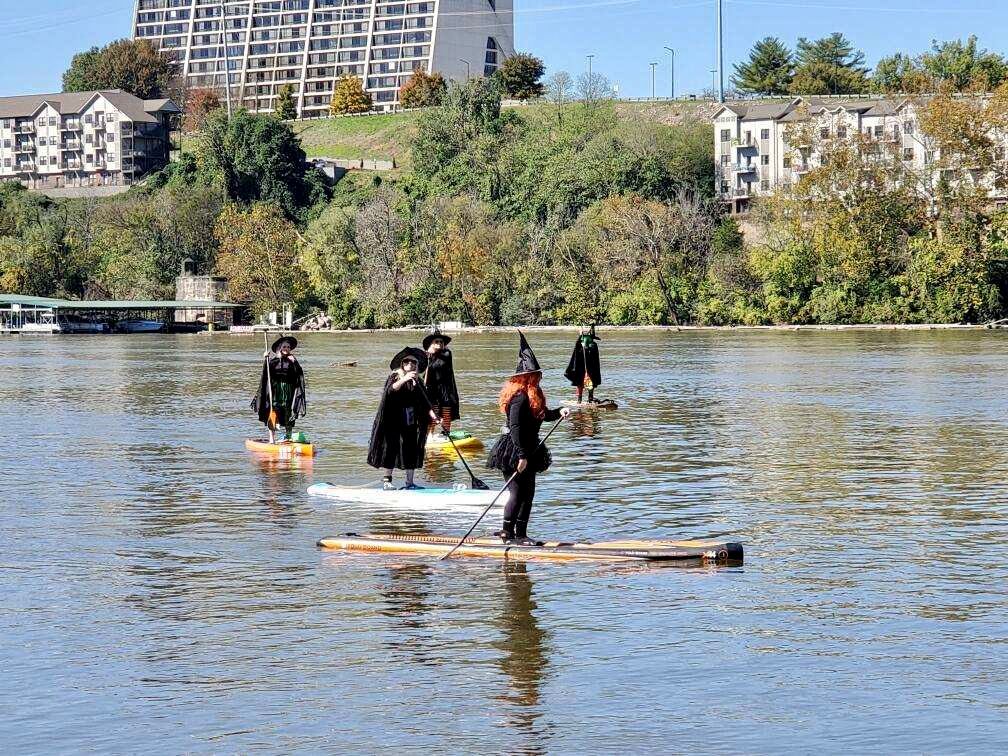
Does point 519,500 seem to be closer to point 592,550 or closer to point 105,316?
point 592,550

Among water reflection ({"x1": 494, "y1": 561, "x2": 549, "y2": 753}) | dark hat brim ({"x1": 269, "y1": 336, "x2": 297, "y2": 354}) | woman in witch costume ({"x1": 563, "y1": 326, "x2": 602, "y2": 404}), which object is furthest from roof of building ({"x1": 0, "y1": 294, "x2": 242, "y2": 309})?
water reflection ({"x1": 494, "y1": 561, "x2": 549, "y2": 753})

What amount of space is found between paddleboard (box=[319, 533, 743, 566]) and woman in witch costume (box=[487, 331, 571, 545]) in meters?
0.21

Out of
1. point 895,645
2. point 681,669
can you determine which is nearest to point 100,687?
point 681,669

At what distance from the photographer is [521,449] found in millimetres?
16266

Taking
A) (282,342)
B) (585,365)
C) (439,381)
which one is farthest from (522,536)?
(585,365)

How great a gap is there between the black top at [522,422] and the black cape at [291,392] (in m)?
11.3

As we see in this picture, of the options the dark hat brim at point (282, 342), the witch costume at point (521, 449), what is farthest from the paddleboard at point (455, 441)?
the witch costume at point (521, 449)

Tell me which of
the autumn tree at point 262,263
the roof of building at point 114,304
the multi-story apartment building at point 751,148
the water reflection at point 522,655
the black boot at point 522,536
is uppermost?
the multi-story apartment building at point 751,148

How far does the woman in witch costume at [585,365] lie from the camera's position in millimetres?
37656

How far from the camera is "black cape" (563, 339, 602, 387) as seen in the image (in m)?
37.8

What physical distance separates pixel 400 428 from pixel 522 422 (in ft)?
15.6

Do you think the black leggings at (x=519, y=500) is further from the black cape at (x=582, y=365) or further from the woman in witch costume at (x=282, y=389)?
the black cape at (x=582, y=365)

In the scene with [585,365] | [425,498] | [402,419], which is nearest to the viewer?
[402,419]

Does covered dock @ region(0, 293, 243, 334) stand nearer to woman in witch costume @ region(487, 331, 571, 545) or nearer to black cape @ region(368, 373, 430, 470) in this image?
black cape @ region(368, 373, 430, 470)
